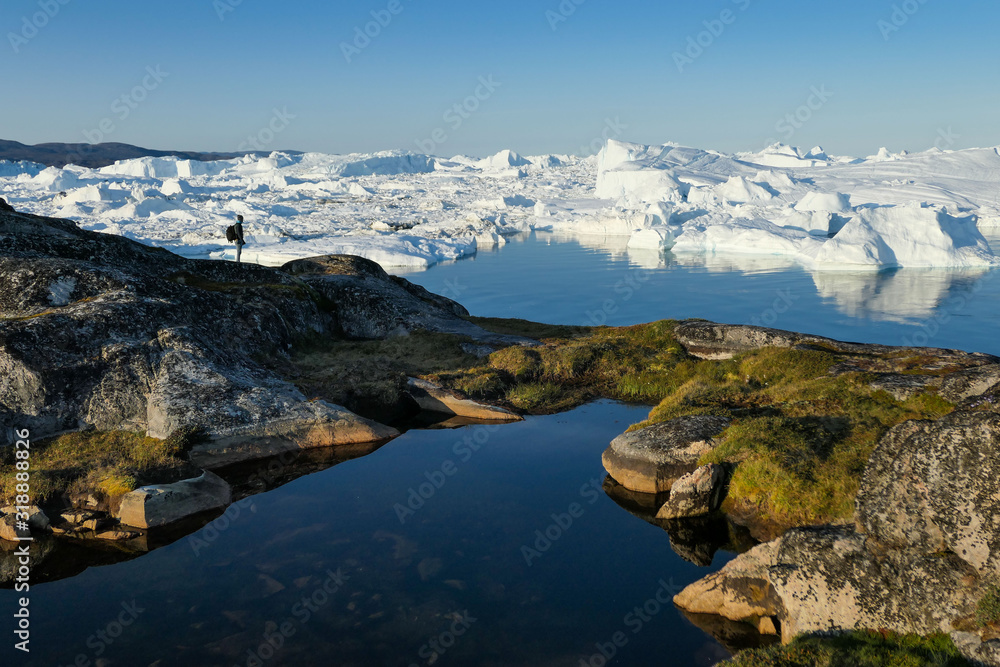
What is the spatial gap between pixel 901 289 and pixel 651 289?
60.2 feet

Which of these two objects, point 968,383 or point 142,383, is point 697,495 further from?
point 142,383

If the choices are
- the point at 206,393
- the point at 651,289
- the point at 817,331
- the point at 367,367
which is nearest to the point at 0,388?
the point at 206,393

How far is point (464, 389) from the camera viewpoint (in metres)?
19.8

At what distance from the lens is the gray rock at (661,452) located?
13734mm

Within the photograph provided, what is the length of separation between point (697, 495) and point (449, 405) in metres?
8.13

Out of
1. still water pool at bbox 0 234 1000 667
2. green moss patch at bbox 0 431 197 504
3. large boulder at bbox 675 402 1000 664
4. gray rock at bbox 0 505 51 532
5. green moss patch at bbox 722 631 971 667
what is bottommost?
still water pool at bbox 0 234 1000 667

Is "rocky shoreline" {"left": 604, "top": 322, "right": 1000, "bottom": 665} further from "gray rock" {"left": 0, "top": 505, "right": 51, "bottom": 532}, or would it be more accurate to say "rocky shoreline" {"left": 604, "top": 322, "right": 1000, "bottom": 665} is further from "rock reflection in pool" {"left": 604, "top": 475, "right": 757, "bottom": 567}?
"gray rock" {"left": 0, "top": 505, "right": 51, "bottom": 532}

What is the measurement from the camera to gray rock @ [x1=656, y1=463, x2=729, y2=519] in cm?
1258

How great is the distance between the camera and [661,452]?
14.0 m

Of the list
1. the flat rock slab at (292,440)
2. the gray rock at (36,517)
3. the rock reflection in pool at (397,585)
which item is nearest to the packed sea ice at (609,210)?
the flat rock slab at (292,440)

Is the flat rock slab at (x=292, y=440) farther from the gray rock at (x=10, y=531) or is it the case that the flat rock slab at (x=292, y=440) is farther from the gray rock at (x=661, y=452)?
the gray rock at (x=661, y=452)

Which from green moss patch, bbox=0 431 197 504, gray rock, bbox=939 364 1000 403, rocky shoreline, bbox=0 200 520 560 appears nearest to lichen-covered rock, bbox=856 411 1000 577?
gray rock, bbox=939 364 1000 403

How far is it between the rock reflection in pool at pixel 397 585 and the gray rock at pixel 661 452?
0.65 m

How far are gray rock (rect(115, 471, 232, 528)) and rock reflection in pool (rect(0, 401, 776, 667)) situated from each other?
743 mm
